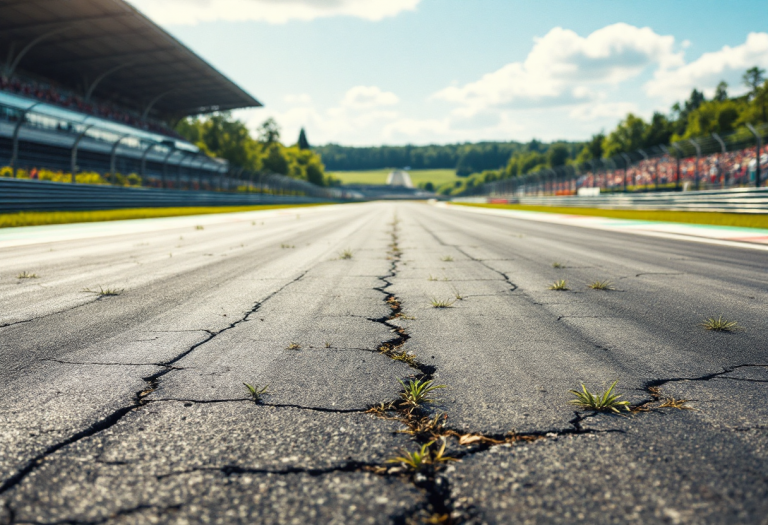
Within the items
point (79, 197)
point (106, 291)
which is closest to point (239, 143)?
point (79, 197)

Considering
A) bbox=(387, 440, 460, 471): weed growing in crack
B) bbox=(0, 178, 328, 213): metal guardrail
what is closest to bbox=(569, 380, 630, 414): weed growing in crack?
bbox=(387, 440, 460, 471): weed growing in crack

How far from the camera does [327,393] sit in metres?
2.60

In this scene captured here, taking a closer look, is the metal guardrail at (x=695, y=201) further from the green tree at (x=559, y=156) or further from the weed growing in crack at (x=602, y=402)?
the green tree at (x=559, y=156)

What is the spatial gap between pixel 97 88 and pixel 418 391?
5782 centimetres

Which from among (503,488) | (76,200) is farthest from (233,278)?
(76,200)

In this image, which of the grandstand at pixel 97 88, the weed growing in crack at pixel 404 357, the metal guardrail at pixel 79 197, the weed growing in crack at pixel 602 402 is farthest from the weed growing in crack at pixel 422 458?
the grandstand at pixel 97 88

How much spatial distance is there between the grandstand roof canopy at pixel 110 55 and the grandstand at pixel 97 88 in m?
0.08

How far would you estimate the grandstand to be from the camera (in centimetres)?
3055

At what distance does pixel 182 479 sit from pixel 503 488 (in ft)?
3.89

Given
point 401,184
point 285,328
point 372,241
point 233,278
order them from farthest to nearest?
point 401,184
point 372,241
point 233,278
point 285,328

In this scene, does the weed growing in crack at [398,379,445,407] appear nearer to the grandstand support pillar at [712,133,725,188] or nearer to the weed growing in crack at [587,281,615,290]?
the weed growing in crack at [587,281,615,290]

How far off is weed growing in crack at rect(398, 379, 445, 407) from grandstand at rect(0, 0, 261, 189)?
78.7 ft

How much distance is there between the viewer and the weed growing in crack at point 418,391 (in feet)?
8.11

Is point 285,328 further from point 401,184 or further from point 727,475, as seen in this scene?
point 401,184
